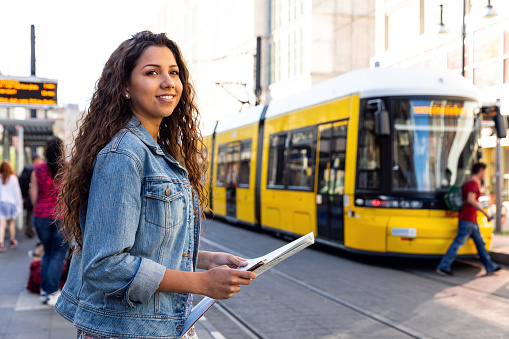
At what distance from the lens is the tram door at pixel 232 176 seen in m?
16.9

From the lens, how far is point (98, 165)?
1777mm

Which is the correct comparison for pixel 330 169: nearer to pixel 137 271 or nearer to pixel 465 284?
pixel 465 284

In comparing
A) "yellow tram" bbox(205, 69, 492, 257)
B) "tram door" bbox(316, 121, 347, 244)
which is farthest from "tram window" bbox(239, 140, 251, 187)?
"yellow tram" bbox(205, 69, 492, 257)

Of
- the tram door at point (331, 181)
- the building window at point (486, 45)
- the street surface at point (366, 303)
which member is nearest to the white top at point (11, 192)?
the street surface at point (366, 303)

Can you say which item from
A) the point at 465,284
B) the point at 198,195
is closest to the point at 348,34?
the point at 465,284

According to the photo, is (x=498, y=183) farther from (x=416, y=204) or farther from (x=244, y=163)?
(x=244, y=163)

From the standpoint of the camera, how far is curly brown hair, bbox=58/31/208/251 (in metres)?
1.88

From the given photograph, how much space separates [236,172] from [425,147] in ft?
25.4

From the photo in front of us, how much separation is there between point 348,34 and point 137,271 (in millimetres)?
39600

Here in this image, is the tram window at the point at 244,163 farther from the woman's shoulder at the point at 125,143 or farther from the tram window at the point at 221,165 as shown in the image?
the woman's shoulder at the point at 125,143

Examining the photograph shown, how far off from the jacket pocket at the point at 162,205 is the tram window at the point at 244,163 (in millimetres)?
13839

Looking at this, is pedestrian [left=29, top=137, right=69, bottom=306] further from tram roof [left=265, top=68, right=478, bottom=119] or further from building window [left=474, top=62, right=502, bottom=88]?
building window [left=474, top=62, right=502, bottom=88]

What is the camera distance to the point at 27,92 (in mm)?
13742

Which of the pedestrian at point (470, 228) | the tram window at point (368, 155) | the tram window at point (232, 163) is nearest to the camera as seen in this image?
the pedestrian at point (470, 228)
